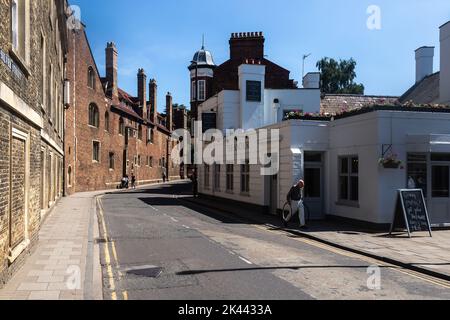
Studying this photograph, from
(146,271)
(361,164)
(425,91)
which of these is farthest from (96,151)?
(146,271)

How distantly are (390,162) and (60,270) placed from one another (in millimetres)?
9983

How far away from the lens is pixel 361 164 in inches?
614

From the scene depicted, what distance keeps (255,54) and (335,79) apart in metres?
30.7

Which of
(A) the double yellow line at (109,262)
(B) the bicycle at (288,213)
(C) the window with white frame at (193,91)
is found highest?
(C) the window with white frame at (193,91)

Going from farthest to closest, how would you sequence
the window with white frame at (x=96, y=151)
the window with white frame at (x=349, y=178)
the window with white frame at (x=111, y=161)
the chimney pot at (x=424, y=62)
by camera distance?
1. the window with white frame at (x=111, y=161)
2. the window with white frame at (x=96, y=151)
3. the chimney pot at (x=424, y=62)
4. the window with white frame at (x=349, y=178)

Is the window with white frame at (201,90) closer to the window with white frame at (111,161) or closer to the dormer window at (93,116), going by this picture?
the dormer window at (93,116)

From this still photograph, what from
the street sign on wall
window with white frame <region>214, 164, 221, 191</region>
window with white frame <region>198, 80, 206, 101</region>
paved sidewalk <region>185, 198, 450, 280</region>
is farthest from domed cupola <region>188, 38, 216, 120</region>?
paved sidewalk <region>185, 198, 450, 280</region>

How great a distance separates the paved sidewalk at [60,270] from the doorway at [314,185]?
801 centimetres

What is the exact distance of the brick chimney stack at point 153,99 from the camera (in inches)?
2525

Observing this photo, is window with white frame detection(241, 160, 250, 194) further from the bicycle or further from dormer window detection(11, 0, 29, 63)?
dormer window detection(11, 0, 29, 63)

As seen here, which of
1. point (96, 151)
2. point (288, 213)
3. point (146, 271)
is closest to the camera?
point (146, 271)

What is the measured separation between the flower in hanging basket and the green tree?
47910 mm

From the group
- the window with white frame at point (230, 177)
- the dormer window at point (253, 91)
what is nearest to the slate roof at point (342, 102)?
the dormer window at point (253, 91)

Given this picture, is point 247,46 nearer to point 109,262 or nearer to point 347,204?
point 347,204
